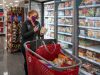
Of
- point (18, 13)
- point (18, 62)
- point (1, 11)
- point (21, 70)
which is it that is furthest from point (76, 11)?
point (1, 11)

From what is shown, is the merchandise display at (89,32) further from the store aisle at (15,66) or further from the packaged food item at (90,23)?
the store aisle at (15,66)

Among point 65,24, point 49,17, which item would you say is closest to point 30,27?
point 65,24

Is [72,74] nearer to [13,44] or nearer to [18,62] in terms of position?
[18,62]

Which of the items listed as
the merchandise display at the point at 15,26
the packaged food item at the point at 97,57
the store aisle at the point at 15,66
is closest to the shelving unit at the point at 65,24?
the packaged food item at the point at 97,57

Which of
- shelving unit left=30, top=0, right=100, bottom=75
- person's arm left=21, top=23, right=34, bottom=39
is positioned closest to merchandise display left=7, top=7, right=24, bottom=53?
shelving unit left=30, top=0, right=100, bottom=75

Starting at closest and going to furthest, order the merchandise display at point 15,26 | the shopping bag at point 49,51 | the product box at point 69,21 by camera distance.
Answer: the shopping bag at point 49,51 → the product box at point 69,21 → the merchandise display at point 15,26

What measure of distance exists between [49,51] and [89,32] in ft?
6.47

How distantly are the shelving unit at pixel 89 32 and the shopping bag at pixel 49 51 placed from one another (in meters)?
1.53

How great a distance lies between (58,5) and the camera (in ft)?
23.6

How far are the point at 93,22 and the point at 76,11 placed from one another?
0.65 meters

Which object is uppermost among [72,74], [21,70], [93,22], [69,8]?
[69,8]

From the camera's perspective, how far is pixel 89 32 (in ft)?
17.2

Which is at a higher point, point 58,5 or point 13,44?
point 58,5

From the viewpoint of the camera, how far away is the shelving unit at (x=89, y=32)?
195 inches
